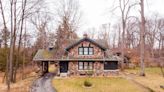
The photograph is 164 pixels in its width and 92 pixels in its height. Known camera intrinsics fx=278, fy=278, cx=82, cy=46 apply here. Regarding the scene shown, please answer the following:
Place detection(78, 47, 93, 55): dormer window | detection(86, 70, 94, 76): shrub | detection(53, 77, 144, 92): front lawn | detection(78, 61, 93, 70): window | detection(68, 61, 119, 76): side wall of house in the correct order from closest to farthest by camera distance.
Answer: detection(53, 77, 144, 92): front lawn, detection(86, 70, 94, 76): shrub, detection(68, 61, 119, 76): side wall of house, detection(78, 61, 93, 70): window, detection(78, 47, 93, 55): dormer window

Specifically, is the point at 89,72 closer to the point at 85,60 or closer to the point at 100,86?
the point at 85,60

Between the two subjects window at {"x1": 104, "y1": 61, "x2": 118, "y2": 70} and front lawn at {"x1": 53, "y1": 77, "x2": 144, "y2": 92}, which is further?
window at {"x1": 104, "y1": 61, "x2": 118, "y2": 70}

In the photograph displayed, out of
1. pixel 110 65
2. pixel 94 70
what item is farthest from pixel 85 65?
pixel 110 65

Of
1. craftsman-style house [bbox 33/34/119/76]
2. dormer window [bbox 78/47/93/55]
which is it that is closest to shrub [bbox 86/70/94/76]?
craftsman-style house [bbox 33/34/119/76]

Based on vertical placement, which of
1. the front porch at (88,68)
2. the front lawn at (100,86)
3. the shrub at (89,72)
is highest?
the front porch at (88,68)

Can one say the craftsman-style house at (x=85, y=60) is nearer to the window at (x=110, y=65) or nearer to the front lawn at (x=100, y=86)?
the window at (x=110, y=65)

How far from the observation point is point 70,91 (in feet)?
85.5

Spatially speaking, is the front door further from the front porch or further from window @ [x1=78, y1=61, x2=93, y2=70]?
window @ [x1=78, y1=61, x2=93, y2=70]

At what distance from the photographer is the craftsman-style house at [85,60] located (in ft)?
122

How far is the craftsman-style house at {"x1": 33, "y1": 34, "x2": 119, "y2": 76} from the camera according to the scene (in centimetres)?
3716

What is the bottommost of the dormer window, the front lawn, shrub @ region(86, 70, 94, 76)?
the front lawn

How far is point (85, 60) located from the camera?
3706cm

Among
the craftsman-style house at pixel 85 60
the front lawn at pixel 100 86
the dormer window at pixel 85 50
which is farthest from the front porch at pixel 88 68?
the front lawn at pixel 100 86

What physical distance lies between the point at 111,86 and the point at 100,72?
8.74m
